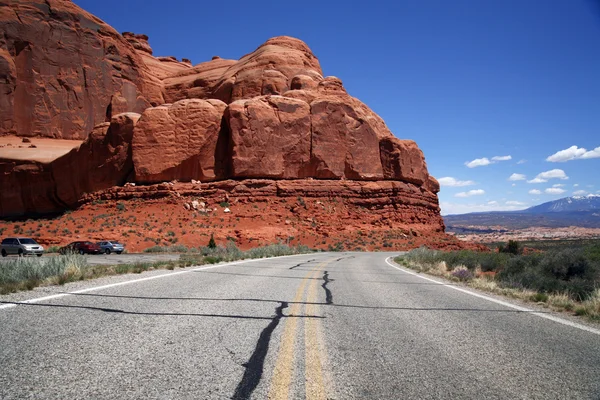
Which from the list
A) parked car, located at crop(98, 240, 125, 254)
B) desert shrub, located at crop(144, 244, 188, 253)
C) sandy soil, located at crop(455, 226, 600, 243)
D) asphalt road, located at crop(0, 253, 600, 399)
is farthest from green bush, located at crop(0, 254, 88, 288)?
sandy soil, located at crop(455, 226, 600, 243)

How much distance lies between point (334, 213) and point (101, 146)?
112 ft

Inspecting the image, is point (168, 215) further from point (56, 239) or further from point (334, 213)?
point (334, 213)

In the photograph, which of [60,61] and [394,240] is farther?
[60,61]

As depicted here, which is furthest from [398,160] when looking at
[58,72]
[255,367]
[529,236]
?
[529,236]

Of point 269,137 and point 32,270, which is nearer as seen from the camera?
point 32,270

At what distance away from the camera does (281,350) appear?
4.55 meters

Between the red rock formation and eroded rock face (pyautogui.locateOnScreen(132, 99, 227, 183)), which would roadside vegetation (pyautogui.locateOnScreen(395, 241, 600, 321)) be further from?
the red rock formation

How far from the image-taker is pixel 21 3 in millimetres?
71438

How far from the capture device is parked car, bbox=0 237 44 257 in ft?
85.8

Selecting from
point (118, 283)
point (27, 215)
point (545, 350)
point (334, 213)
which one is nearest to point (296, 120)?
point (334, 213)

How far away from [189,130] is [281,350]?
5342 cm

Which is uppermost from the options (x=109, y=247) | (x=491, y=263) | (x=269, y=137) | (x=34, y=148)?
(x=34, y=148)

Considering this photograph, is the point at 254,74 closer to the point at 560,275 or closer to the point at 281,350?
the point at 560,275

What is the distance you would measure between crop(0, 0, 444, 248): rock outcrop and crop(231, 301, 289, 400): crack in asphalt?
47607 millimetres
